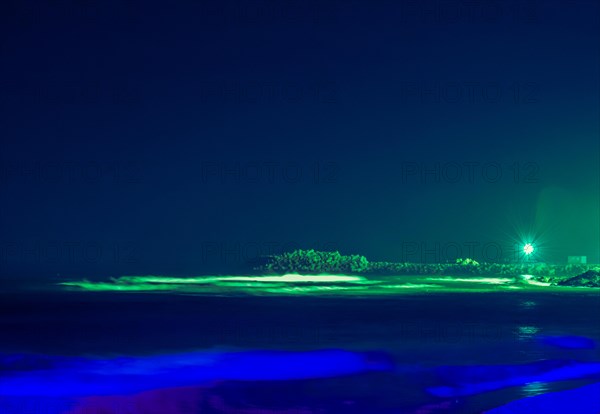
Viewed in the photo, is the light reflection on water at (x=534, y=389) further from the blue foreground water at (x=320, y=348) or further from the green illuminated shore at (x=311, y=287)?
the green illuminated shore at (x=311, y=287)

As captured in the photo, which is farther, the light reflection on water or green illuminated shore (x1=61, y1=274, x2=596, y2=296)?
green illuminated shore (x1=61, y1=274, x2=596, y2=296)

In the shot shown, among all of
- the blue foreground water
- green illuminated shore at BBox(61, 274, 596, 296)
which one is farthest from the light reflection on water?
green illuminated shore at BBox(61, 274, 596, 296)

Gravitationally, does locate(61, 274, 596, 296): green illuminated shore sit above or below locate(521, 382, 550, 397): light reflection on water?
above

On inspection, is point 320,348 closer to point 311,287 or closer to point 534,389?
point 534,389

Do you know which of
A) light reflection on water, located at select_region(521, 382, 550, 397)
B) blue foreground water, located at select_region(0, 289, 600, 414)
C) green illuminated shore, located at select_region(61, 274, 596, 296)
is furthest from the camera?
green illuminated shore, located at select_region(61, 274, 596, 296)

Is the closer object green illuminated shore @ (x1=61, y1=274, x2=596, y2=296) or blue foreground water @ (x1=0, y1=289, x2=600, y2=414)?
blue foreground water @ (x1=0, y1=289, x2=600, y2=414)

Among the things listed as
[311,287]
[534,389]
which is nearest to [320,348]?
[534,389]

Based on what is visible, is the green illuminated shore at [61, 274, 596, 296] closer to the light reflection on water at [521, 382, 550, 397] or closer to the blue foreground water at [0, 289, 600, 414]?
the blue foreground water at [0, 289, 600, 414]

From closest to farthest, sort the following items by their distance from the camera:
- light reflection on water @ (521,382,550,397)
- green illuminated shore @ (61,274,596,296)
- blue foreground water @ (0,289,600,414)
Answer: blue foreground water @ (0,289,600,414) → light reflection on water @ (521,382,550,397) → green illuminated shore @ (61,274,596,296)

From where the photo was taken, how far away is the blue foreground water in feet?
63.7

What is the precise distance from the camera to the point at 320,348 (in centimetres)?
2917

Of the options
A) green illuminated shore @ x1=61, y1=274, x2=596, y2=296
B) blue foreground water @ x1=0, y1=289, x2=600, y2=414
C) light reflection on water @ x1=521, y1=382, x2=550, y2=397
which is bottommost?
light reflection on water @ x1=521, y1=382, x2=550, y2=397

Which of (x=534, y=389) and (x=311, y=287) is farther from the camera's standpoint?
(x=311, y=287)

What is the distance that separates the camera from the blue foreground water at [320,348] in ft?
63.7
